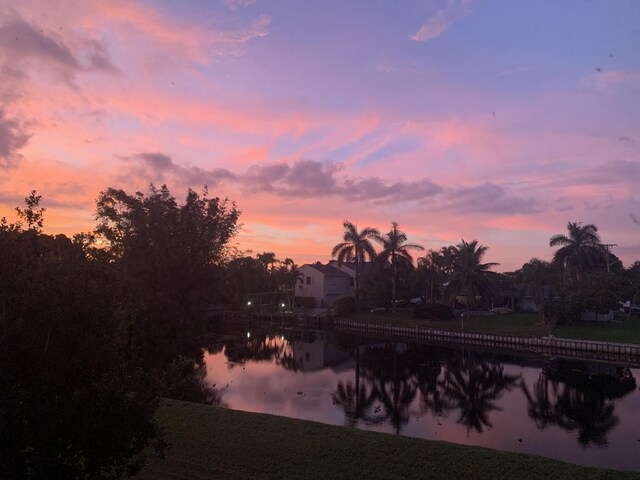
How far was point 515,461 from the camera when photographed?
15.1m

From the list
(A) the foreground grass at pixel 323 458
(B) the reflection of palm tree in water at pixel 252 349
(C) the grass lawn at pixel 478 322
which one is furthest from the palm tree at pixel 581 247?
(A) the foreground grass at pixel 323 458

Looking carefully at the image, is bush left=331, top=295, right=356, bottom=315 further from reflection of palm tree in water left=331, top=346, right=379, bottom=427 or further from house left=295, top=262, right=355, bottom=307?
reflection of palm tree in water left=331, top=346, right=379, bottom=427

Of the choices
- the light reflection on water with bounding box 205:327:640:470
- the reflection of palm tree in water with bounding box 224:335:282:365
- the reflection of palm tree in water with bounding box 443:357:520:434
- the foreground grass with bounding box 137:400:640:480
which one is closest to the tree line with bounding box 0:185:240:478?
the foreground grass with bounding box 137:400:640:480

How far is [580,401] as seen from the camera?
31844 millimetres

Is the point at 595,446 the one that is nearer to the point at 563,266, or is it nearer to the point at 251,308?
the point at 563,266

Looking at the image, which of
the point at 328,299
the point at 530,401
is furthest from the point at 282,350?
the point at 328,299

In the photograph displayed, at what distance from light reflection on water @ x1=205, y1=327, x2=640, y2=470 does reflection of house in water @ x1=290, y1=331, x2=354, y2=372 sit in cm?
13

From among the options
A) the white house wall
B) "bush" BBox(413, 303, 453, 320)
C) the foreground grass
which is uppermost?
the white house wall

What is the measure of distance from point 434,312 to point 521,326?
12270 mm

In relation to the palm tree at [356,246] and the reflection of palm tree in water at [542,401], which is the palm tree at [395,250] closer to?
the palm tree at [356,246]

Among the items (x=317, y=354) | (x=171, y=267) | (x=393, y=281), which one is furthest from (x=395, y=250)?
(x=171, y=267)

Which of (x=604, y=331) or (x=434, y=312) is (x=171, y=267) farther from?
(x=434, y=312)

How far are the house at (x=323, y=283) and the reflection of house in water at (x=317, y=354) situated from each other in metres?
22.1

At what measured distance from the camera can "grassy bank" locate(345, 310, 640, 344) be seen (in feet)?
168
